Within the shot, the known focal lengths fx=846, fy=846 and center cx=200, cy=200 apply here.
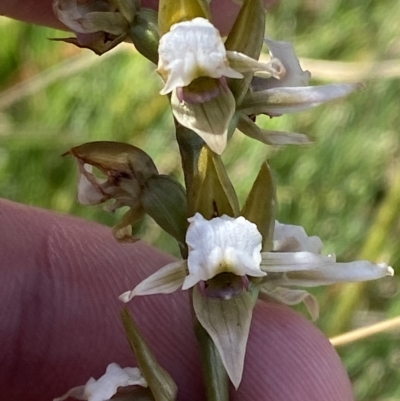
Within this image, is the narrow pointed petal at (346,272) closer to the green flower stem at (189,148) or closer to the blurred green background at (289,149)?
the green flower stem at (189,148)

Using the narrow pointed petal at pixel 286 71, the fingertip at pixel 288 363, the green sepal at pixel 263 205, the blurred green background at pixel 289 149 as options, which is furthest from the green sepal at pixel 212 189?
the blurred green background at pixel 289 149

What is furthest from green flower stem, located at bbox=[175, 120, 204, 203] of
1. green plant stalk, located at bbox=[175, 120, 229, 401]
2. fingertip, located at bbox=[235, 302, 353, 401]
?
fingertip, located at bbox=[235, 302, 353, 401]

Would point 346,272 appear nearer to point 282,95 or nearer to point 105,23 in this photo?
point 282,95

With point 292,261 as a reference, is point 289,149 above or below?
below

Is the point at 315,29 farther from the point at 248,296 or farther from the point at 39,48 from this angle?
the point at 248,296

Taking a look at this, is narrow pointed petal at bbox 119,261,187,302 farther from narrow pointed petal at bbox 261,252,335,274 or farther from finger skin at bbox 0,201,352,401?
finger skin at bbox 0,201,352,401

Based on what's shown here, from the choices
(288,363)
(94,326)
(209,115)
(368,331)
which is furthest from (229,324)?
(368,331)
